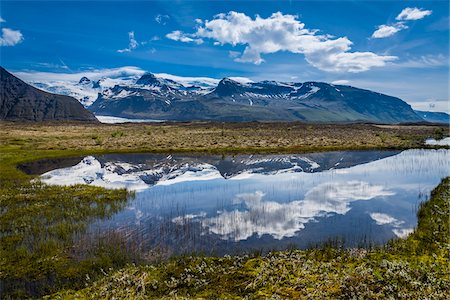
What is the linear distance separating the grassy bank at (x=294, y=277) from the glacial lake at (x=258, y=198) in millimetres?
3375

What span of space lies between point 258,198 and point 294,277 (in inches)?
766

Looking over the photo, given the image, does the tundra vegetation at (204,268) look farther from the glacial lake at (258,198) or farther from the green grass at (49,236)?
the glacial lake at (258,198)

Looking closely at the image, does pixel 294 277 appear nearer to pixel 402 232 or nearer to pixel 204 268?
pixel 204 268

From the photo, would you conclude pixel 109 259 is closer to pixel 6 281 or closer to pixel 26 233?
pixel 6 281

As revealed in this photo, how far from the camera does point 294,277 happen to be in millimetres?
15125

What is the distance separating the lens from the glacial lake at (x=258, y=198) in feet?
76.5

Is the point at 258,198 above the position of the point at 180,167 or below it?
below

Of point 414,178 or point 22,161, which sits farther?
point 22,161

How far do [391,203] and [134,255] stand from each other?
24.1m

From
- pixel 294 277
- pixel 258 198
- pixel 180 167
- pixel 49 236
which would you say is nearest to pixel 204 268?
pixel 294 277

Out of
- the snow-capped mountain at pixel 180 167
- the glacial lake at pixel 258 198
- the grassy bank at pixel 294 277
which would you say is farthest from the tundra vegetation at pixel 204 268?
the snow-capped mountain at pixel 180 167

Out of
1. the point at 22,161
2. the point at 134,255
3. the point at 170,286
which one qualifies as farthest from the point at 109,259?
the point at 22,161

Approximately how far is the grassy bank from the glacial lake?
337cm

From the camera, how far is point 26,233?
79.7 feet
